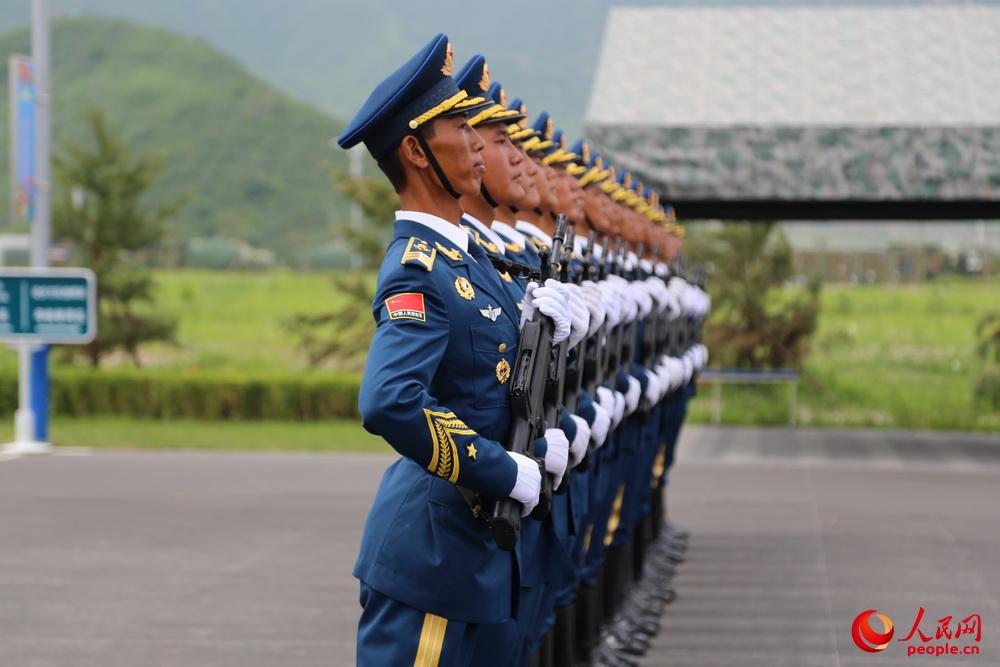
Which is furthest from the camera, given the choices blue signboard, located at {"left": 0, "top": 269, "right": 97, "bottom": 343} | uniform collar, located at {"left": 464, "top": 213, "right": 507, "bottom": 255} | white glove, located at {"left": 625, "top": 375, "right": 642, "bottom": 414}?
blue signboard, located at {"left": 0, "top": 269, "right": 97, "bottom": 343}

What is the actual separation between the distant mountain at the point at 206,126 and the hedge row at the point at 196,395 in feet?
160

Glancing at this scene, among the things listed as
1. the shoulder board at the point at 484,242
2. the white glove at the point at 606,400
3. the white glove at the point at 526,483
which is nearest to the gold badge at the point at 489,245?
the shoulder board at the point at 484,242

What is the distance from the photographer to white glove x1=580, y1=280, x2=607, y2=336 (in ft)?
15.0

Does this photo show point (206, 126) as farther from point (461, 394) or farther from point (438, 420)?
point (438, 420)

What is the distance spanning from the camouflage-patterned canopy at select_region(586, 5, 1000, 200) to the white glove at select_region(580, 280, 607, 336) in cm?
541

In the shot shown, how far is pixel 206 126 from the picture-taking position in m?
81.6

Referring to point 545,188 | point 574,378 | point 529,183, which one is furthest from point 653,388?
point 574,378

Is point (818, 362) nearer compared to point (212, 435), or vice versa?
point (212, 435)

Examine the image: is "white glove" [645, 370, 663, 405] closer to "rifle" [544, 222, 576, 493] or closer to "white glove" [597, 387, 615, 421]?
"white glove" [597, 387, 615, 421]

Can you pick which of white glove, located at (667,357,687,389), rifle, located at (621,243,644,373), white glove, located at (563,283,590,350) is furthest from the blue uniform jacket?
white glove, located at (667,357,687,389)

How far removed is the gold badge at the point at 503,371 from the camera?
335cm

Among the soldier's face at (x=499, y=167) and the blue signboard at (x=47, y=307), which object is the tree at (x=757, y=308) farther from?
the soldier's face at (x=499, y=167)

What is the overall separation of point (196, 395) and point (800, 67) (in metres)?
8.25

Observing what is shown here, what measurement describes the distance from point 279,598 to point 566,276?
3.35 meters
